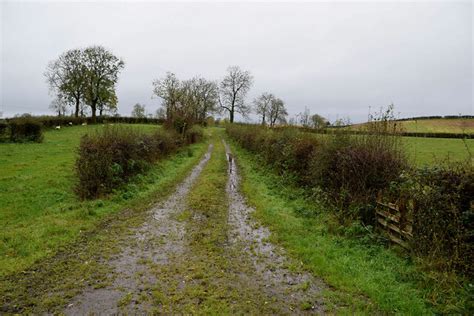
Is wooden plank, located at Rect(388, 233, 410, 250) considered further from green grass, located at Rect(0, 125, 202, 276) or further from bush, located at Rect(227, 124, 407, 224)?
green grass, located at Rect(0, 125, 202, 276)

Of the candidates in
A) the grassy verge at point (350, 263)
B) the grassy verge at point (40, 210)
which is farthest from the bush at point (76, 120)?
the grassy verge at point (350, 263)

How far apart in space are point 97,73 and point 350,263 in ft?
172

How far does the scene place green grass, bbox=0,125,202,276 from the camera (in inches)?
248

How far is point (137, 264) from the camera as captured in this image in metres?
5.81

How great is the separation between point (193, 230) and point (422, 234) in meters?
5.24

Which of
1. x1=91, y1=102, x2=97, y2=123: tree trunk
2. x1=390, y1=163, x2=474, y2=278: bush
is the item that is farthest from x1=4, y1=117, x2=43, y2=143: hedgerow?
x1=390, y1=163, x2=474, y2=278: bush

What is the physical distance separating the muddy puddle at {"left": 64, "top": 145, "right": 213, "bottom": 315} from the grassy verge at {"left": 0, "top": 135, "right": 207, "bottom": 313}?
0.23 meters

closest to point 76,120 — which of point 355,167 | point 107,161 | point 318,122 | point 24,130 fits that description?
point 24,130

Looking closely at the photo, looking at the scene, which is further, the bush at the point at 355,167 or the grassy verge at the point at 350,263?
the bush at the point at 355,167

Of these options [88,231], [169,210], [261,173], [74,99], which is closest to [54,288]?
[88,231]

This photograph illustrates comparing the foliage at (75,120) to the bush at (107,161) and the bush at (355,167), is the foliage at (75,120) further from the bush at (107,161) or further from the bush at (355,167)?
the bush at (355,167)

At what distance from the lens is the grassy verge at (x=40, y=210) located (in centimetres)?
623

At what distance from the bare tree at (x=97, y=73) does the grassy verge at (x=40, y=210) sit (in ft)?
118

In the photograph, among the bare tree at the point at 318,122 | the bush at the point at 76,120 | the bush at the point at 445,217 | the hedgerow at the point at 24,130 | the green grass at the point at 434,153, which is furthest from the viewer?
the bush at the point at 76,120
